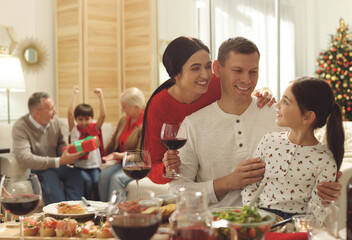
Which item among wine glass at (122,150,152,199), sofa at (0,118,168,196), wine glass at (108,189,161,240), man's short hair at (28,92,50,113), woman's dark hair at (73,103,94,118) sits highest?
man's short hair at (28,92,50,113)

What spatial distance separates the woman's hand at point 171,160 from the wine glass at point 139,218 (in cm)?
91

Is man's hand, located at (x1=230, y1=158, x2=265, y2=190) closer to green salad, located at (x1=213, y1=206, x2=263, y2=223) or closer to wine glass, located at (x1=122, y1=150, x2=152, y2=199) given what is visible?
wine glass, located at (x1=122, y1=150, x2=152, y2=199)

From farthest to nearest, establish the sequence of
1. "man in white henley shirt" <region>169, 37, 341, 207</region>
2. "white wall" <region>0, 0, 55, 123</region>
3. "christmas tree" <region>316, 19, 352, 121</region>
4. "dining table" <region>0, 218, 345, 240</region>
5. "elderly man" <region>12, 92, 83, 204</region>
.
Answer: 1. "christmas tree" <region>316, 19, 352, 121</region>
2. "white wall" <region>0, 0, 55, 123</region>
3. "elderly man" <region>12, 92, 83, 204</region>
4. "man in white henley shirt" <region>169, 37, 341, 207</region>
5. "dining table" <region>0, 218, 345, 240</region>

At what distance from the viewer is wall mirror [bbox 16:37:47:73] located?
646 centimetres

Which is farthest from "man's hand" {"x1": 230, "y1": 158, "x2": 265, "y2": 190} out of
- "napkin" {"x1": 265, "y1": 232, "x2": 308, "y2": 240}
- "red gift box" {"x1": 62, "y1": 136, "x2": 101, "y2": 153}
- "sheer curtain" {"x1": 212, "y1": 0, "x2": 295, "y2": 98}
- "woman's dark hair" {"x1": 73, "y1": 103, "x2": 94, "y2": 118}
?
"sheer curtain" {"x1": 212, "y1": 0, "x2": 295, "y2": 98}

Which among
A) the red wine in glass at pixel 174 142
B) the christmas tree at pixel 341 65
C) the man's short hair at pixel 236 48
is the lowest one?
the red wine in glass at pixel 174 142

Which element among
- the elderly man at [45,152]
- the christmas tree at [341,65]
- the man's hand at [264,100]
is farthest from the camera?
the christmas tree at [341,65]

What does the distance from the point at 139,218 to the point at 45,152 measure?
360 cm

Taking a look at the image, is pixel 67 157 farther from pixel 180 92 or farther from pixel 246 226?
pixel 246 226

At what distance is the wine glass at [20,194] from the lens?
1.37 meters

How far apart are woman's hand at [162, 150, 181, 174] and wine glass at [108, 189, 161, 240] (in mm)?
909

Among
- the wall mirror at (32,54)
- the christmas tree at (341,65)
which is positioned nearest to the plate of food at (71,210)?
the wall mirror at (32,54)

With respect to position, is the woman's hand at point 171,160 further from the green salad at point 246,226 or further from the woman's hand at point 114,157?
the woman's hand at point 114,157

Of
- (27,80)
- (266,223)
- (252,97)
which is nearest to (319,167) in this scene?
(252,97)
